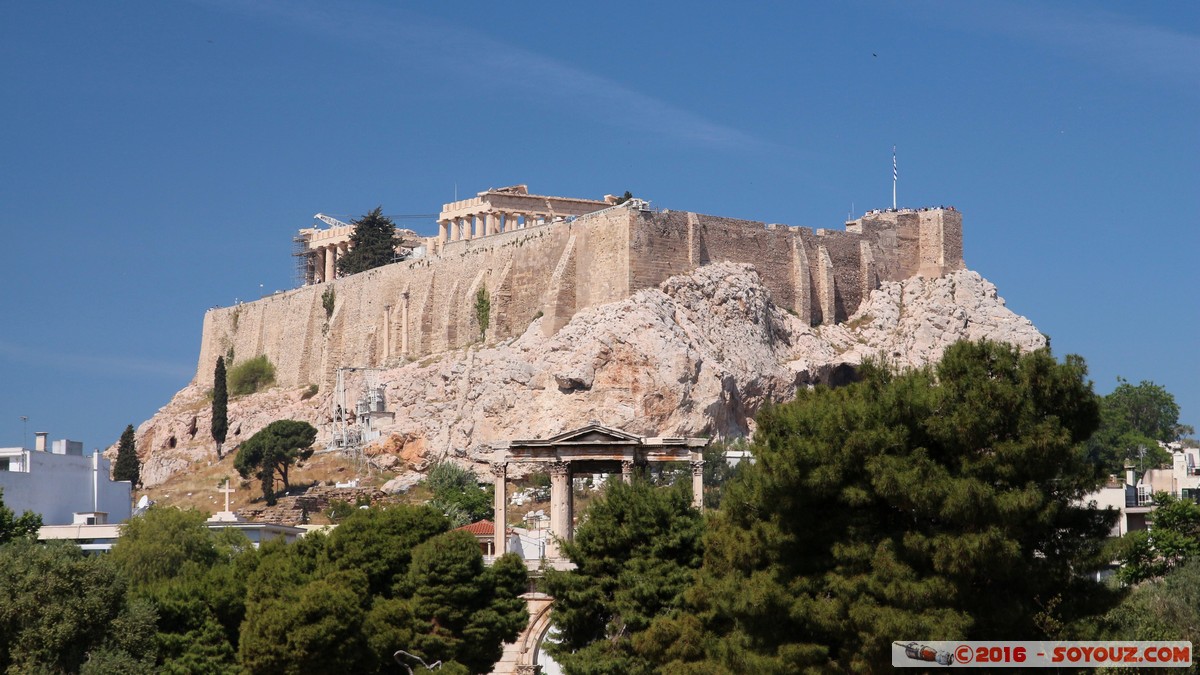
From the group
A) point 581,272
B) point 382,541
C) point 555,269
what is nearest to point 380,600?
point 382,541

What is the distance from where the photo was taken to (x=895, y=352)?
77562 mm

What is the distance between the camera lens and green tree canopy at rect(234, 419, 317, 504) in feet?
265

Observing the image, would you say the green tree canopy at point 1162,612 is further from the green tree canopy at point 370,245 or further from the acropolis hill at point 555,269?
the green tree canopy at point 370,245

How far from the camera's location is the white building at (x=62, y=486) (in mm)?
57781

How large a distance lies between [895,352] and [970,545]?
50121 mm

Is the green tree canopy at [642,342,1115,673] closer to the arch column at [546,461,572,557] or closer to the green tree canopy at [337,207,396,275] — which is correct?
the arch column at [546,461,572,557]

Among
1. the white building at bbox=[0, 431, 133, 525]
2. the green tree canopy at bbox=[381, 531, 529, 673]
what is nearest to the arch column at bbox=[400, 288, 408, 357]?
the white building at bbox=[0, 431, 133, 525]

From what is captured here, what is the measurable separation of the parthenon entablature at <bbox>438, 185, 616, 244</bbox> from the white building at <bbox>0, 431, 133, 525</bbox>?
3324 centimetres

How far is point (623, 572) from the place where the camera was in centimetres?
3716

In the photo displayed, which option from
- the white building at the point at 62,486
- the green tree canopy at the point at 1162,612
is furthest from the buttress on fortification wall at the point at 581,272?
the green tree canopy at the point at 1162,612

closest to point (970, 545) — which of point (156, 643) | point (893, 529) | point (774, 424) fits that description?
point (893, 529)

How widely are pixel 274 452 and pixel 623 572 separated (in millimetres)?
46245

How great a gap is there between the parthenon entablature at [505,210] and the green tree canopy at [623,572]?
5689 cm

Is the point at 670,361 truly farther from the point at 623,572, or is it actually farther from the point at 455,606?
the point at 623,572
